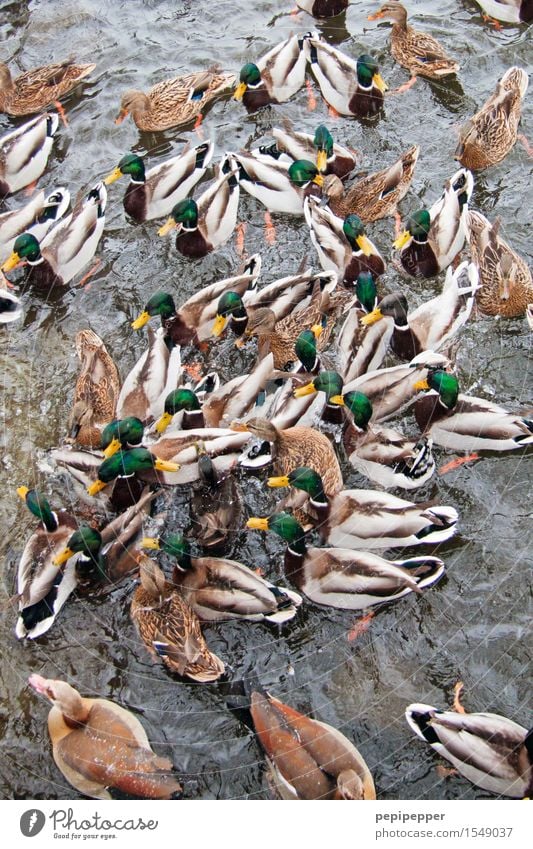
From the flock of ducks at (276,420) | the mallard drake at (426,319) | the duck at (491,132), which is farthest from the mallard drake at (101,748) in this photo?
the duck at (491,132)

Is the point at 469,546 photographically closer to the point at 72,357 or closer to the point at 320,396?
the point at 320,396

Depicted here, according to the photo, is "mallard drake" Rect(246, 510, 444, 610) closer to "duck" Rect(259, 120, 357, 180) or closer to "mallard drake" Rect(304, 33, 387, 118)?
"duck" Rect(259, 120, 357, 180)

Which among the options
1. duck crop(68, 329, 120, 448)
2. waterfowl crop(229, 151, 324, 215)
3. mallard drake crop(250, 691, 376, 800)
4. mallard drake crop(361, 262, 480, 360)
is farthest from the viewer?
waterfowl crop(229, 151, 324, 215)

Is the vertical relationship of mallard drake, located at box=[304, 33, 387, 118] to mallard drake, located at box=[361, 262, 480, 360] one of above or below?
above

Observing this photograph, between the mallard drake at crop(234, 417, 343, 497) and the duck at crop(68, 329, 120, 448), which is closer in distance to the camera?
the mallard drake at crop(234, 417, 343, 497)

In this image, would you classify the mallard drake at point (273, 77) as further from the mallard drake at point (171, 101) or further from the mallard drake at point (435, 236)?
the mallard drake at point (435, 236)

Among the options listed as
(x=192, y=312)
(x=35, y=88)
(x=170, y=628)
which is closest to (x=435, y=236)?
(x=192, y=312)

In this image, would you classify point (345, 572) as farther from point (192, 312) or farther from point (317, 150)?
point (317, 150)

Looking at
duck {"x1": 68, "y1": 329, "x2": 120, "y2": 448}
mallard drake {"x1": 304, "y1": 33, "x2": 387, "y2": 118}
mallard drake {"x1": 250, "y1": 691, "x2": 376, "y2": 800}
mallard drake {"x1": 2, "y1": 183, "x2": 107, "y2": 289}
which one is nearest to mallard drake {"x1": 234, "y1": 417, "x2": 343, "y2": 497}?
duck {"x1": 68, "y1": 329, "x2": 120, "y2": 448}
